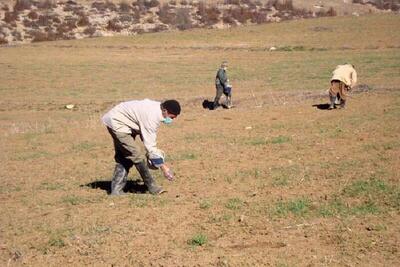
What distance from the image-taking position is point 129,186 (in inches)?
387

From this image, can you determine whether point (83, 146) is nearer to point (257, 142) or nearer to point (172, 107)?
point (257, 142)

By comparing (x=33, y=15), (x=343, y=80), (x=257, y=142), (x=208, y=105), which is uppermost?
(x=343, y=80)

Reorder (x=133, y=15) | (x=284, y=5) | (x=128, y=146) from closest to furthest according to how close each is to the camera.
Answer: (x=128, y=146) → (x=133, y=15) → (x=284, y=5)

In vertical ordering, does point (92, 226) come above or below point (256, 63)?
above

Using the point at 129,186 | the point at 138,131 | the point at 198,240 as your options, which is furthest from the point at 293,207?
the point at 129,186

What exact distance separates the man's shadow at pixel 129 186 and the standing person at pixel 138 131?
1.27ft

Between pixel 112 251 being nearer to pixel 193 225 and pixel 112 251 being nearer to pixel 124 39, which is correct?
pixel 193 225

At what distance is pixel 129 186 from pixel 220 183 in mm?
1556

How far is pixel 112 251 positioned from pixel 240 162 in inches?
179

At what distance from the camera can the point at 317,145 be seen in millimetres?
11781

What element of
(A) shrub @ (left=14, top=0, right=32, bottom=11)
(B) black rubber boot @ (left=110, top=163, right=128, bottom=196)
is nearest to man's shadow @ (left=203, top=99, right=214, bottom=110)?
(B) black rubber boot @ (left=110, top=163, right=128, bottom=196)

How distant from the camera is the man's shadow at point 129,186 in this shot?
9.49 m

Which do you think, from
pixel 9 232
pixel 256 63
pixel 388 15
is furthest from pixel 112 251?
pixel 388 15

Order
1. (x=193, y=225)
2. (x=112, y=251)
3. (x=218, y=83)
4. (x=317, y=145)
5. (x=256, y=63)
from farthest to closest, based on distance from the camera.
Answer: (x=256, y=63), (x=218, y=83), (x=317, y=145), (x=193, y=225), (x=112, y=251)
